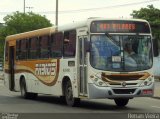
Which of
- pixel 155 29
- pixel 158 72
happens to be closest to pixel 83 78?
pixel 158 72

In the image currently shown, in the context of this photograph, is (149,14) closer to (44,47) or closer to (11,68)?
(11,68)

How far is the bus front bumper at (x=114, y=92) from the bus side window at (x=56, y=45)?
3.16 m

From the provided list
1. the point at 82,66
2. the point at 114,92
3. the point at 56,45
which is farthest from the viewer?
the point at 56,45

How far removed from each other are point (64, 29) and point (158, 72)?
33799mm

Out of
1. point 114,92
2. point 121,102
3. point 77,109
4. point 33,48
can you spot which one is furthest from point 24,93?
point 114,92

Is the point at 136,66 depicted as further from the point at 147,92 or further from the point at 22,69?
the point at 22,69

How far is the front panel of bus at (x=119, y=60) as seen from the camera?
1883cm

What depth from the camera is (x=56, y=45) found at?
22.0m

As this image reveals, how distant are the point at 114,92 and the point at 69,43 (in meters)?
2.90

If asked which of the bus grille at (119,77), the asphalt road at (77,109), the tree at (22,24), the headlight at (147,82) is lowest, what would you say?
the asphalt road at (77,109)

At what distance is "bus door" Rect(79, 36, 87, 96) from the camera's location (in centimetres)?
1934

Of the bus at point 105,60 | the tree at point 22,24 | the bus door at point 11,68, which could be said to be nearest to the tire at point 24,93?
the bus door at point 11,68

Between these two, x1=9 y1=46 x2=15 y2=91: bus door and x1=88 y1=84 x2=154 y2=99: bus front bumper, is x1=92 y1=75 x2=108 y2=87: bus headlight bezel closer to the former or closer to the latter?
x1=88 y1=84 x2=154 y2=99: bus front bumper

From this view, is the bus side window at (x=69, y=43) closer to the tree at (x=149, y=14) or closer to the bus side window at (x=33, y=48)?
the bus side window at (x=33, y=48)
